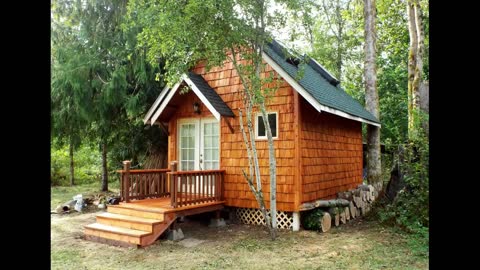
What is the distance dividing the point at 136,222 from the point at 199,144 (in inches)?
109

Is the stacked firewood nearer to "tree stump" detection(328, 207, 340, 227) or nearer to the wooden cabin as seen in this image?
"tree stump" detection(328, 207, 340, 227)

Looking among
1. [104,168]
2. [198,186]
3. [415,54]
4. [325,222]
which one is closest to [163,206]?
[198,186]

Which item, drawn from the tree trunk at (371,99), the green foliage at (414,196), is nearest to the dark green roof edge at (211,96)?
the green foliage at (414,196)

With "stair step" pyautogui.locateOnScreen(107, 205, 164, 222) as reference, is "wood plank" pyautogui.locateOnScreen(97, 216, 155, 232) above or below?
below

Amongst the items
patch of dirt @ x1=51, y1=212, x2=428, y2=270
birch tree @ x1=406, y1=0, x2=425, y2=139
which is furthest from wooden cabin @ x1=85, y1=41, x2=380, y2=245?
birch tree @ x1=406, y1=0, x2=425, y2=139

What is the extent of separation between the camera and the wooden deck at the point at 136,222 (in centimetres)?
671

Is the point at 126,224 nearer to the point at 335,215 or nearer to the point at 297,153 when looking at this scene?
the point at 297,153

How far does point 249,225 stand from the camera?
834 cm

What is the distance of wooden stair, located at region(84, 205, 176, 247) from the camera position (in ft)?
21.9

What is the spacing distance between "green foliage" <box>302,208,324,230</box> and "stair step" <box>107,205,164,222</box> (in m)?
3.04

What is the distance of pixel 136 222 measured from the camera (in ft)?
22.9

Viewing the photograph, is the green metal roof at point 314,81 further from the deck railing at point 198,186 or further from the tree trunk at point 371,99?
the deck railing at point 198,186
